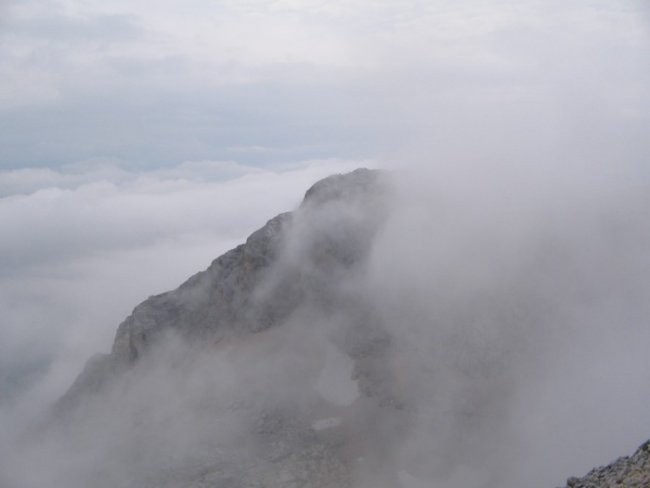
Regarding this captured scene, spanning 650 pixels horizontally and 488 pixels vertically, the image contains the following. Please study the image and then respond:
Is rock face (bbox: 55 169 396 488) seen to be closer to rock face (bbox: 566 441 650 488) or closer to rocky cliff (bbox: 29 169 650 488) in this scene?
rocky cliff (bbox: 29 169 650 488)

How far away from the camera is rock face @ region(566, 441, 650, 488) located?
2605 cm

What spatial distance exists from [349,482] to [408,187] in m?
34.9

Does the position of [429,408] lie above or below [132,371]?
below

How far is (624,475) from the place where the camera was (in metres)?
27.3

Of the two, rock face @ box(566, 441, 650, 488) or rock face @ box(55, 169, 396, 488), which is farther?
rock face @ box(55, 169, 396, 488)

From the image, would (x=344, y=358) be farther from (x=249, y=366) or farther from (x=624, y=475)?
(x=624, y=475)

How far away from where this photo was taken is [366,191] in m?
79.8

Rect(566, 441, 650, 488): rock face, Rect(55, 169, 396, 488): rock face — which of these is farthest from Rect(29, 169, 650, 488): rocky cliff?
Rect(566, 441, 650, 488): rock face

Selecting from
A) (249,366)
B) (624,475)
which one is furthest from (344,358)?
(624,475)

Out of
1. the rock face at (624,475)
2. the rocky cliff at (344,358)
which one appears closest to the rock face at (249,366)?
the rocky cliff at (344,358)

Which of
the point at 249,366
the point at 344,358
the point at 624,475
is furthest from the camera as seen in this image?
the point at 249,366

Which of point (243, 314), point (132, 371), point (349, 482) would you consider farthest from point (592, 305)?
point (132, 371)

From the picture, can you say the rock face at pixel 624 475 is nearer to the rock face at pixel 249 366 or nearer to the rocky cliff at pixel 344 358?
the rocky cliff at pixel 344 358

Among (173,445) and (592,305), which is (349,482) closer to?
(173,445)
